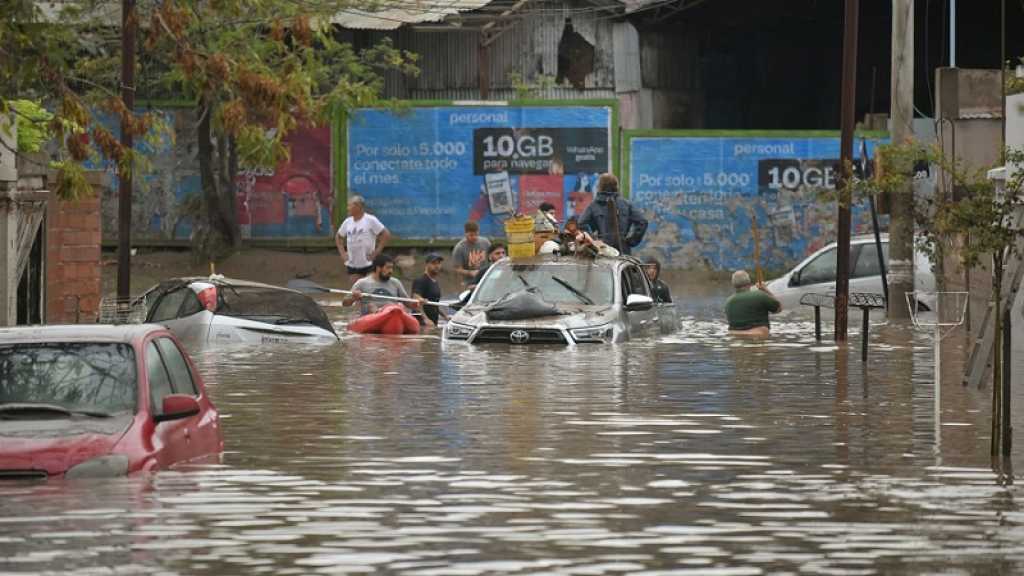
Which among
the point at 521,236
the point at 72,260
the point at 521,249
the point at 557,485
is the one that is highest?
the point at 521,236

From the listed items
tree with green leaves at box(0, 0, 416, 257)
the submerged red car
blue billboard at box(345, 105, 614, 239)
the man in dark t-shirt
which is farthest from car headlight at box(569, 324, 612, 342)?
blue billboard at box(345, 105, 614, 239)

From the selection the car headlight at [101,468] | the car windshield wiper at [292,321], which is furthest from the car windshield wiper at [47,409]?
the car windshield wiper at [292,321]

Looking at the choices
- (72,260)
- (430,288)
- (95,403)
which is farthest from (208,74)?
(430,288)

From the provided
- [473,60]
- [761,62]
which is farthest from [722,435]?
[761,62]

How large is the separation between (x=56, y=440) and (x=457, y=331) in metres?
12.6

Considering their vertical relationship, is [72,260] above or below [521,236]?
below

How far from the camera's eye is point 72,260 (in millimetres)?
27156

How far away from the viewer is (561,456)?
1446 cm

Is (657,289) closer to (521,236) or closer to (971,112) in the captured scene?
(521,236)

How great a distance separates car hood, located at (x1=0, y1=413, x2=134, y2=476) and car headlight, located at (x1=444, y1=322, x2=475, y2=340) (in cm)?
1195

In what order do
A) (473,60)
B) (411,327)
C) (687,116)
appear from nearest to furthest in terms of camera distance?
(411,327) → (473,60) → (687,116)

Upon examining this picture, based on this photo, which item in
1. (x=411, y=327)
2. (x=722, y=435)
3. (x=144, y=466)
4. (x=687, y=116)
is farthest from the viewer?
(x=687, y=116)

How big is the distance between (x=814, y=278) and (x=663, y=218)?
788cm

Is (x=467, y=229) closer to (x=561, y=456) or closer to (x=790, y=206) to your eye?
(x=790, y=206)
